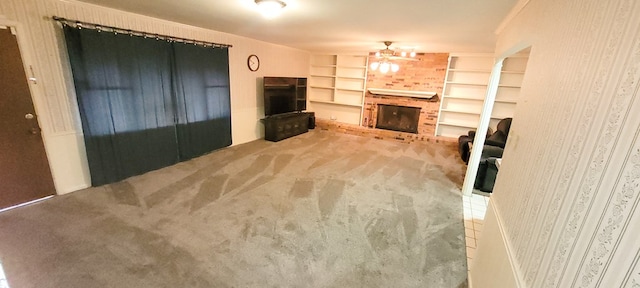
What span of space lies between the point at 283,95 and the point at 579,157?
5822 mm

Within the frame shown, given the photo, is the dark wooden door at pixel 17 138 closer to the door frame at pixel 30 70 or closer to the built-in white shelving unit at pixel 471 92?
the door frame at pixel 30 70

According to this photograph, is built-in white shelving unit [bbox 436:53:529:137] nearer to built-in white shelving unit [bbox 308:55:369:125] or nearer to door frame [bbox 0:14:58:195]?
built-in white shelving unit [bbox 308:55:369:125]

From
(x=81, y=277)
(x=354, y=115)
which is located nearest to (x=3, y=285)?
(x=81, y=277)

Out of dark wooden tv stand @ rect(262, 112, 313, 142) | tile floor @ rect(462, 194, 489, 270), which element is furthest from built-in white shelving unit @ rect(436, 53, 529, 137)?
dark wooden tv stand @ rect(262, 112, 313, 142)

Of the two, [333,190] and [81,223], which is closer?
[81,223]

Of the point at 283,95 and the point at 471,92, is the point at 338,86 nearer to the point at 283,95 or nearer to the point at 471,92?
the point at 283,95

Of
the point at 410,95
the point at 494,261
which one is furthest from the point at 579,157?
the point at 410,95

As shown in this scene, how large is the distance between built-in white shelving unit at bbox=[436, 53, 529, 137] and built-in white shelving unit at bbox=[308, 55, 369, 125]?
2.27m

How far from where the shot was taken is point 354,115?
776 centimetres

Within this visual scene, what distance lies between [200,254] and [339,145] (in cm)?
413

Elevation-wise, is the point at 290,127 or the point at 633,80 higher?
the point at 633,80

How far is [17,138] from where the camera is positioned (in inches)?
106

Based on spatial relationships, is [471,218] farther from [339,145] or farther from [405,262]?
[339,145]

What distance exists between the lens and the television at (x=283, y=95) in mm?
5797
